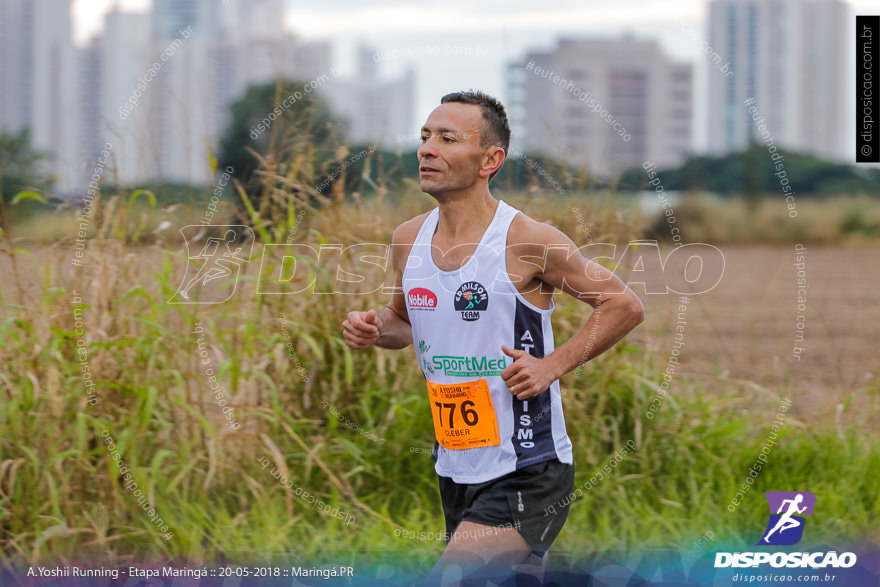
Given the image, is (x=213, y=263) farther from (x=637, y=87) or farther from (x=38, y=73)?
(x=637, y=87)

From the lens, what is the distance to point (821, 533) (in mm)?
3748

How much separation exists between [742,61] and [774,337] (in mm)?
20496

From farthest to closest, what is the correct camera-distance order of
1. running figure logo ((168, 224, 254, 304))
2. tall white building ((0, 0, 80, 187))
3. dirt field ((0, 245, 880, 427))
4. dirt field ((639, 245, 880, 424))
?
tall white building ((0, 0, 80, 187)) < dirt field ((639, 245, 880, 424)) < dirt field ((0, 245, 880, 427)) < running figure logo ((168, 224, 254, 304))

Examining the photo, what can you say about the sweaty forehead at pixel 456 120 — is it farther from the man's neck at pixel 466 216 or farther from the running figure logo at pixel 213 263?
the running figure logo at pixel 213 263

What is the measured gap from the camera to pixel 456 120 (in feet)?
8.23

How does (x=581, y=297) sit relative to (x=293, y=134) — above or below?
below

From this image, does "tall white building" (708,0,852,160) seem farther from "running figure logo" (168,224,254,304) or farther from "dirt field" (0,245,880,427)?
"running figure logo" (168,224,254,304)

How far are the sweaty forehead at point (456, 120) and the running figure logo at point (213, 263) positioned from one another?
1.64 metres

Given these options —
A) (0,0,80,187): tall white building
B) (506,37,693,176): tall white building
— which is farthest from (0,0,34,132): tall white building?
(506,37,693,176): tall white building

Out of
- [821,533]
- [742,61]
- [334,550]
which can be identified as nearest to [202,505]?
[334,550]

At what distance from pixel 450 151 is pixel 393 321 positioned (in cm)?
61

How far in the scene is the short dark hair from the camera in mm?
2541

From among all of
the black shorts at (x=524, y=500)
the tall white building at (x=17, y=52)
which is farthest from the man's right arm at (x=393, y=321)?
the tall white building at (x=17, y=52)

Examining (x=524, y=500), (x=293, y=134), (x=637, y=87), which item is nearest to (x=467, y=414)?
(x=524, y=500)
